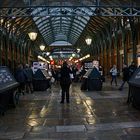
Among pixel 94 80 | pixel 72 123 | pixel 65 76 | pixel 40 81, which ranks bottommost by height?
pixel 72 123

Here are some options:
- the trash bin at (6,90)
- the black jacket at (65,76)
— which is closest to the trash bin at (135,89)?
the black jacket at (65,76)

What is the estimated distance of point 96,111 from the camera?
1518 centimetres

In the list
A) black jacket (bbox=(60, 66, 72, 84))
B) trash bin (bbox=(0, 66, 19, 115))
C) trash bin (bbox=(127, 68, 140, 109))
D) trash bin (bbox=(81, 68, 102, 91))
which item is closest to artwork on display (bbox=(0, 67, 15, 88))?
trash bin (bbox=(0, 66, 19, 115))

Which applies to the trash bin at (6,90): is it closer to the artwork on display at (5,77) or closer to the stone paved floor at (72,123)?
the artwork on display at (5,77)

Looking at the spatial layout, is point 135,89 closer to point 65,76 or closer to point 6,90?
point 65,76

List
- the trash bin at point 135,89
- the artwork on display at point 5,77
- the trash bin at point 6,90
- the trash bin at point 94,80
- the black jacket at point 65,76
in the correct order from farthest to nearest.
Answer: the trash bin at point 94,80 < the black jacket at point 65,76 < the artwork on display at point 5,77 < the trash bin at point 135,89 < the trash bin at point 6,90

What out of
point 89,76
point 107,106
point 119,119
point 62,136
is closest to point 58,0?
point 89,76

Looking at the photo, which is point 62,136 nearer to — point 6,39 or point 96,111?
point 96,111

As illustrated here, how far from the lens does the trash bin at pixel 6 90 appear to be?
48.1 feet

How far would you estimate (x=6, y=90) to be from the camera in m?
14.9

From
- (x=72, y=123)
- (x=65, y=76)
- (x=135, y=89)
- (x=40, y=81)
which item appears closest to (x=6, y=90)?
(x=72, y=123)

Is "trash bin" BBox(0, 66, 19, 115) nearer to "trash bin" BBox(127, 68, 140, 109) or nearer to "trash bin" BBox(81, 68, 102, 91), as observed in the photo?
"trash bin" BBox(127, 68, 140, 109)

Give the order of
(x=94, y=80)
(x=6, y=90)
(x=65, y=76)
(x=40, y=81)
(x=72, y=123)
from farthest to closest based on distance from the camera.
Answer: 1. (x=40, y=81)
2. (x=94, y=80)
3. (x=65, y=76)
4. (x=6, y=90)
5. (x=72, y=123)

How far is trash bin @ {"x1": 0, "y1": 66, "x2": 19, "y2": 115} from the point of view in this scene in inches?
577
